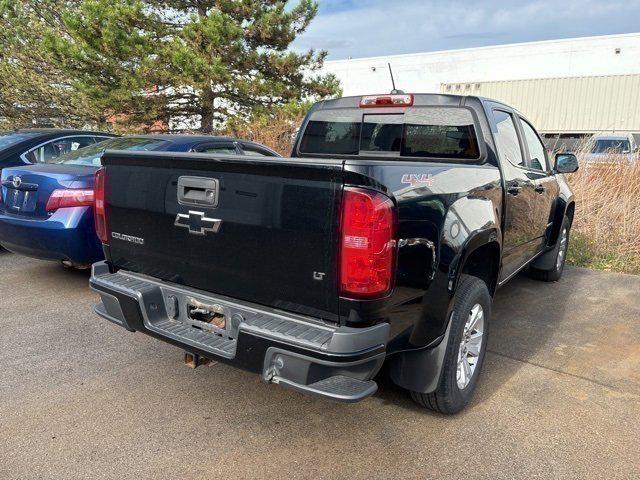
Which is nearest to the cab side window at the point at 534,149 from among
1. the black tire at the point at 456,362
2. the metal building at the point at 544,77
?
the black tire at the point at 456,362

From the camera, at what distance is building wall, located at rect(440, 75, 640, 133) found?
20.2 meters

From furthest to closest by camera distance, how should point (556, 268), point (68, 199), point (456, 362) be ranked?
point (556, 268), point (68, 199), point (456, 362)

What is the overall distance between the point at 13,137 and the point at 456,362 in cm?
639

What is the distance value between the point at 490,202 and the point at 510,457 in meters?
1.46

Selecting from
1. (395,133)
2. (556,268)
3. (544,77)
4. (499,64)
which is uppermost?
(499,64)

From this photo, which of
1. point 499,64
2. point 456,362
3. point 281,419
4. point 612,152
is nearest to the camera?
point 456,362

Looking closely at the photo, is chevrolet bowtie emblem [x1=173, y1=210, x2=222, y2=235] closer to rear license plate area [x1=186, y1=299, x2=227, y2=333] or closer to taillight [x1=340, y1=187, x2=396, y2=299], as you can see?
rear license plate area [x1=186, y1=299, x2=227, y2=333]

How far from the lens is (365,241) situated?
7.04 ft

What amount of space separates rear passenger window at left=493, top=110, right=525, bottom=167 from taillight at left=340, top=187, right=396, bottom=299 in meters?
1.80

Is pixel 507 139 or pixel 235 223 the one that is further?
pixel 507 139

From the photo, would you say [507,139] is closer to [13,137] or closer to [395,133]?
[395,133]

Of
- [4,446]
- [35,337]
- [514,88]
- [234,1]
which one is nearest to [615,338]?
[4,446]

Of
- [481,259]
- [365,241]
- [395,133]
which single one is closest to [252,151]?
[395,133]

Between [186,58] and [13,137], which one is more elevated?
[186,58]
